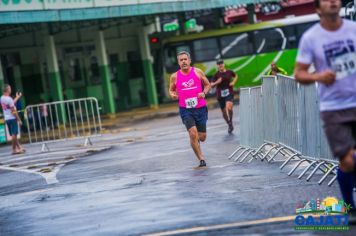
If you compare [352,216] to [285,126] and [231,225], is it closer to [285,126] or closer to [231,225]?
[231,225]

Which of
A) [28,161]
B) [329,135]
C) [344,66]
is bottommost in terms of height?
[28,161]

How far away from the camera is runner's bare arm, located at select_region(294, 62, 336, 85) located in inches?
260

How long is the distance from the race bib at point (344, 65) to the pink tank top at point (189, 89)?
6.93 metres

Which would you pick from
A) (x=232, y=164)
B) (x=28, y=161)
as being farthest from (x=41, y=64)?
(x=232, y=164)

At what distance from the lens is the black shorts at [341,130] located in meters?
6.64

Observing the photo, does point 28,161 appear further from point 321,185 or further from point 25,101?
point 25,101

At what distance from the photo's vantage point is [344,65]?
676cm

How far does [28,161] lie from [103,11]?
14.6 m

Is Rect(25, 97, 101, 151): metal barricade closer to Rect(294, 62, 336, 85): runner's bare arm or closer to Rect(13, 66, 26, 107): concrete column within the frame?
Rect(13, 66, 26, 107): concrete column

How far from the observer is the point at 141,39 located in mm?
39188

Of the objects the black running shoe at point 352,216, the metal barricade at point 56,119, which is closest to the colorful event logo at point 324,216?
the black running shoe at point 352,216

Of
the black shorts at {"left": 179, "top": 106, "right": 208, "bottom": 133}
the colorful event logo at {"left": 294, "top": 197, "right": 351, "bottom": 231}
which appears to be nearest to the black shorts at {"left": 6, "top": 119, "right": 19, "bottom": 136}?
the black shorts at {"left": 179, "top": 106, "right": 208, "bottom": 133}

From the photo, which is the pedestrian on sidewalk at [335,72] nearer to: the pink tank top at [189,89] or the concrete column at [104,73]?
the pink tank top at [189,89]

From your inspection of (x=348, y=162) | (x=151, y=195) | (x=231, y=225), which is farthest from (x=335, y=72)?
(x=151, y=195)
